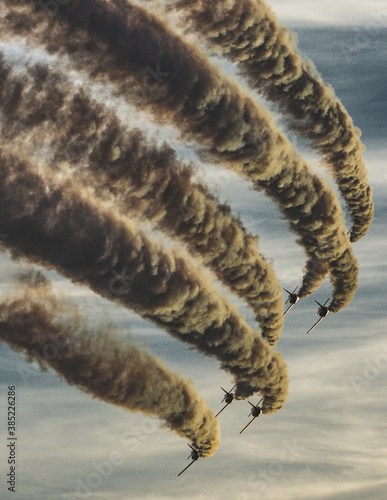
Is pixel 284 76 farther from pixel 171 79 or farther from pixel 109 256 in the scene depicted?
pixel 109 256

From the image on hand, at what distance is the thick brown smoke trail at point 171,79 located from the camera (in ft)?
123

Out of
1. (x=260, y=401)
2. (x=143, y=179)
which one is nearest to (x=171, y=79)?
(x=143, y=179)

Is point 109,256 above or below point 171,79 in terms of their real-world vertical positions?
below

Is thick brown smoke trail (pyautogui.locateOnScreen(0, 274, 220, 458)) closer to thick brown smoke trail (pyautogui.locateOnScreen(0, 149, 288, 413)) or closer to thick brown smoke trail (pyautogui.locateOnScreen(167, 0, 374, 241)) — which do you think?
thick brown smoke trail (pyautogui.locateOnScreen(0, 149, 288, 413))

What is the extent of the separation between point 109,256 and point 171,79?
39.8 feet

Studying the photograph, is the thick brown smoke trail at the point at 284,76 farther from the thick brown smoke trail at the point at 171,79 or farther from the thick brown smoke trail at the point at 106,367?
the thick brown smoke trail at the point at 106,367

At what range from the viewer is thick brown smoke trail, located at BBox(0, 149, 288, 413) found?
116 feet

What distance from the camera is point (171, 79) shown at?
41594mm

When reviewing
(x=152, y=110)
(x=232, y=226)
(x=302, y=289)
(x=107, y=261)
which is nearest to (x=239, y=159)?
(x=232, y=226)

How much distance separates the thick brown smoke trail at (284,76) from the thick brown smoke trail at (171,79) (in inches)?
110

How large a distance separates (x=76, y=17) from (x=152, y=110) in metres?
7.97

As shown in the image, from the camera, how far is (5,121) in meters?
36.5

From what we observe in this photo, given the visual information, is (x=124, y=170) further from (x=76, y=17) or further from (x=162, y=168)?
(x=76, y=17)

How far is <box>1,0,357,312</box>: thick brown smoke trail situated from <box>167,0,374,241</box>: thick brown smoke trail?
2803 mm
